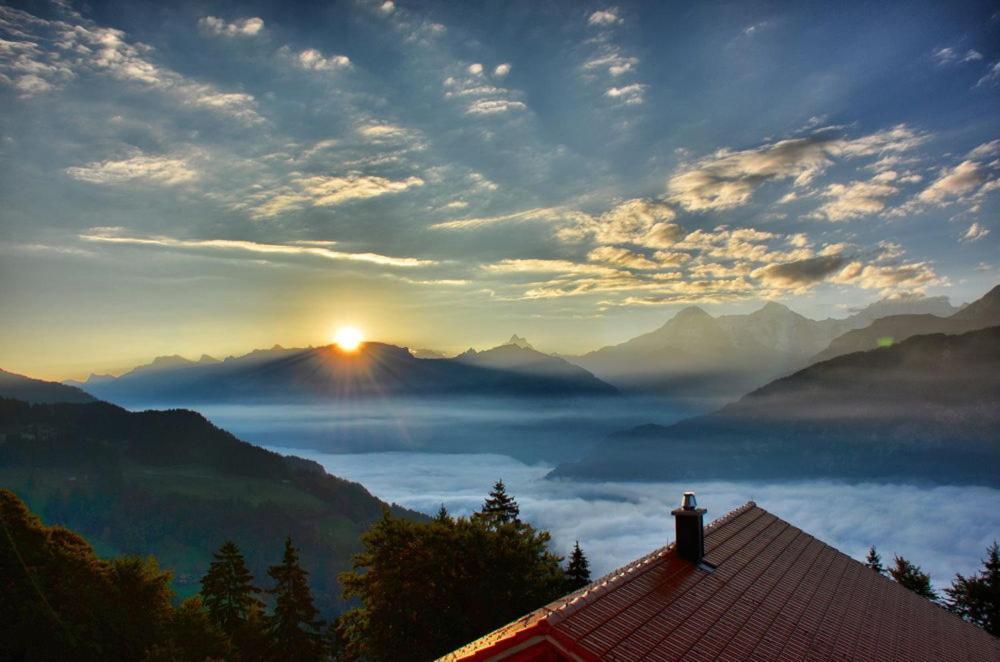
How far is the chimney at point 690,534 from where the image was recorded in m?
16.9

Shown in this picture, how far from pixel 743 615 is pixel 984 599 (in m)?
41.8

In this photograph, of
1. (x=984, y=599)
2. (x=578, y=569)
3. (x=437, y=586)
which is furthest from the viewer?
(x=578, y=569)

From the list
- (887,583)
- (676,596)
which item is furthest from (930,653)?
(676,596)

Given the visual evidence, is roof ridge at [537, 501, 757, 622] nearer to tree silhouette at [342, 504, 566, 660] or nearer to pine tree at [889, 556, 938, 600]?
tree silhouette at [342, 504, 566, 660]

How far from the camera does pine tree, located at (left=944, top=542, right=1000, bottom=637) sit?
42.2 metres

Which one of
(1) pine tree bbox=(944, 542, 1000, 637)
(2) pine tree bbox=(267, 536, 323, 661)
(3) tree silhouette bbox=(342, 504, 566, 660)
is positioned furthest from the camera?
(1) pine tree bbox=(944, 542, 1000, 637)

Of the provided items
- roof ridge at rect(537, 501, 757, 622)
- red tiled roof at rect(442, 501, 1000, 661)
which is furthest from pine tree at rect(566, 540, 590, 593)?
roof ridge at rect(537, 501, 757, 622)

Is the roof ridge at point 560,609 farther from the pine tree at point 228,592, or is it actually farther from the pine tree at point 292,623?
the pine tree at point 228,592

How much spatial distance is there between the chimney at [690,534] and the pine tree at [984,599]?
39.3m

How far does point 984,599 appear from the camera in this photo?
4288 centimetres

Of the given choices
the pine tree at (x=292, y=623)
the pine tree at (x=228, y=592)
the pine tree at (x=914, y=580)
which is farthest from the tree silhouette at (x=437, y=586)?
the pine tree at (x=914, y=580)

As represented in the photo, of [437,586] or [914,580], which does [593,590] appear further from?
[914,580]

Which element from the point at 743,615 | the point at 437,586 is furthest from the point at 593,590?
the point at 437,586

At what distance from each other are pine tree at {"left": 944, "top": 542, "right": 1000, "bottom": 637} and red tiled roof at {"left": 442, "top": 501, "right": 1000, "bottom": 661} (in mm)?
27398
